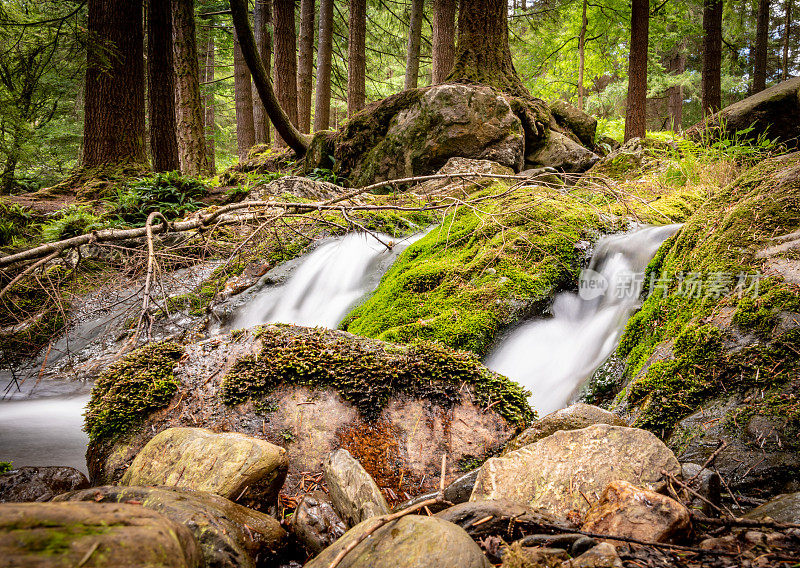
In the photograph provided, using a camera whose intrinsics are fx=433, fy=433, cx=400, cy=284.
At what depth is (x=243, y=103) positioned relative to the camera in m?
14.8

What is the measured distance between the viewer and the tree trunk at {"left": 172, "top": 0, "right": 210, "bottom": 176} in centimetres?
968

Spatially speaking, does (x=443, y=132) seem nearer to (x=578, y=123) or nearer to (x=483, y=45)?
(x=483, y=45)

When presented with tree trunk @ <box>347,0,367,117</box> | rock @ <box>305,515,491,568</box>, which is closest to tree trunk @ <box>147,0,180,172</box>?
tree trunk @ <box>347,0,367,117</box>

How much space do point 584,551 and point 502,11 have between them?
35.6 feet

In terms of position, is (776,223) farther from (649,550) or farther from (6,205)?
(6,205)

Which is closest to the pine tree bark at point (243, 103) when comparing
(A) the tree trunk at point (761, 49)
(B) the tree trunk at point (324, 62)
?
(B) the tree trunk at point (324, 62)

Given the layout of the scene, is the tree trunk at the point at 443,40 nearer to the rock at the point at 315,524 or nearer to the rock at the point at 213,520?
the rock at the point at 315,524

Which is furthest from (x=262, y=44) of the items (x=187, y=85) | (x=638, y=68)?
(x=638, y=68)

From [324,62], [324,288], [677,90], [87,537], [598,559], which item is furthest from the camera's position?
[677,90]

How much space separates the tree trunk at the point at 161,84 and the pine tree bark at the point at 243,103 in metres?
4.72

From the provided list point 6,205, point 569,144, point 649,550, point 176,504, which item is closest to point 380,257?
point 176,504

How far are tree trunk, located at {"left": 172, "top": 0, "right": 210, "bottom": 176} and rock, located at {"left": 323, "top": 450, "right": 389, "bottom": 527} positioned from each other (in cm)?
977

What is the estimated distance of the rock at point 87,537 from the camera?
100 cm

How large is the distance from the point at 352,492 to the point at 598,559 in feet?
3.60
